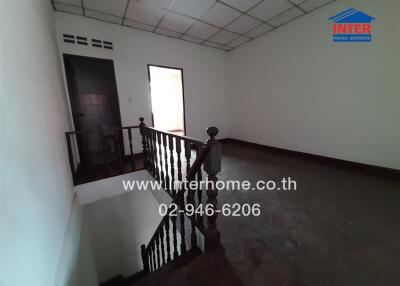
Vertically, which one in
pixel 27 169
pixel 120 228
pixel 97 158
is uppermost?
pixel 27 169

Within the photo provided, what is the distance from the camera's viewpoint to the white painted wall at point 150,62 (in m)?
2.97

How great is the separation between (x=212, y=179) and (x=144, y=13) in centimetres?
326

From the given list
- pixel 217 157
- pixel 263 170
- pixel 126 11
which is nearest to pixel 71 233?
pixel 217 157

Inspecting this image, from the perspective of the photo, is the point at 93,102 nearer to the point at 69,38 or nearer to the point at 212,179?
the point at 69,38

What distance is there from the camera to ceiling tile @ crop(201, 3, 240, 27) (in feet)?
9.20

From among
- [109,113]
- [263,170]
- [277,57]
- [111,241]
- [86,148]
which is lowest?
[111,241]

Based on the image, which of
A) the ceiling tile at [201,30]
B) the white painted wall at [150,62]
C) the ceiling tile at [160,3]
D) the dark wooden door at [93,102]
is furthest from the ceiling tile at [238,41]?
the dark wooden door at [93,102]

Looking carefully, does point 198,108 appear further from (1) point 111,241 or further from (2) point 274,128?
(1) point 111,241

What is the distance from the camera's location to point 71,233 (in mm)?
1855

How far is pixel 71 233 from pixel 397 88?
462 centimetres

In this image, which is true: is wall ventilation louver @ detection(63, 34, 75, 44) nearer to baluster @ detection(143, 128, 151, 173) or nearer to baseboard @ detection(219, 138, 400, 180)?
baluster @ detection(143, 128, 151, 173)

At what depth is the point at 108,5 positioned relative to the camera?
2.61m

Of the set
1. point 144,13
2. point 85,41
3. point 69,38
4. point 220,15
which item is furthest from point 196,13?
point 69,38

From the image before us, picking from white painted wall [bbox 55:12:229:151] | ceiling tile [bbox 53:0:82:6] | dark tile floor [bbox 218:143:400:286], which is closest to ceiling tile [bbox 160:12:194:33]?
white painted wall [bbox 55:12:229:151]
